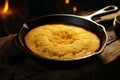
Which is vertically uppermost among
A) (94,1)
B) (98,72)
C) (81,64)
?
(81,64)

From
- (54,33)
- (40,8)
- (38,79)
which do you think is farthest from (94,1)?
(38,79)

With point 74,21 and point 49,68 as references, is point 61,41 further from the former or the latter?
point 74,21

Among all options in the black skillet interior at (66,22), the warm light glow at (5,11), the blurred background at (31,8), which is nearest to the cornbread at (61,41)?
the black skillet interior at (66,22)

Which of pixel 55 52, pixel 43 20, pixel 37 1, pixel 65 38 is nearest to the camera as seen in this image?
pixel 55 52

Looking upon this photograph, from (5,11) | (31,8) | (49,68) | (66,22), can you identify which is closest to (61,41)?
(49,68)

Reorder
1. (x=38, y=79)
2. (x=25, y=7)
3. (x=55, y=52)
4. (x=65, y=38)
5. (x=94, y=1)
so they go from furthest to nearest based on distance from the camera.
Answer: (x=94, y=1)
(x=25, y=7)
(x=65, y=38)
(x=55, y=52)
(x=38, y=79)

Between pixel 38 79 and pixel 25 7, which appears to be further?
pixel 25 7

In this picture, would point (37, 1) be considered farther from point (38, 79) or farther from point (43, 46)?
point (38, 79)

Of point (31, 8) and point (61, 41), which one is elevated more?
point (61, 41)
